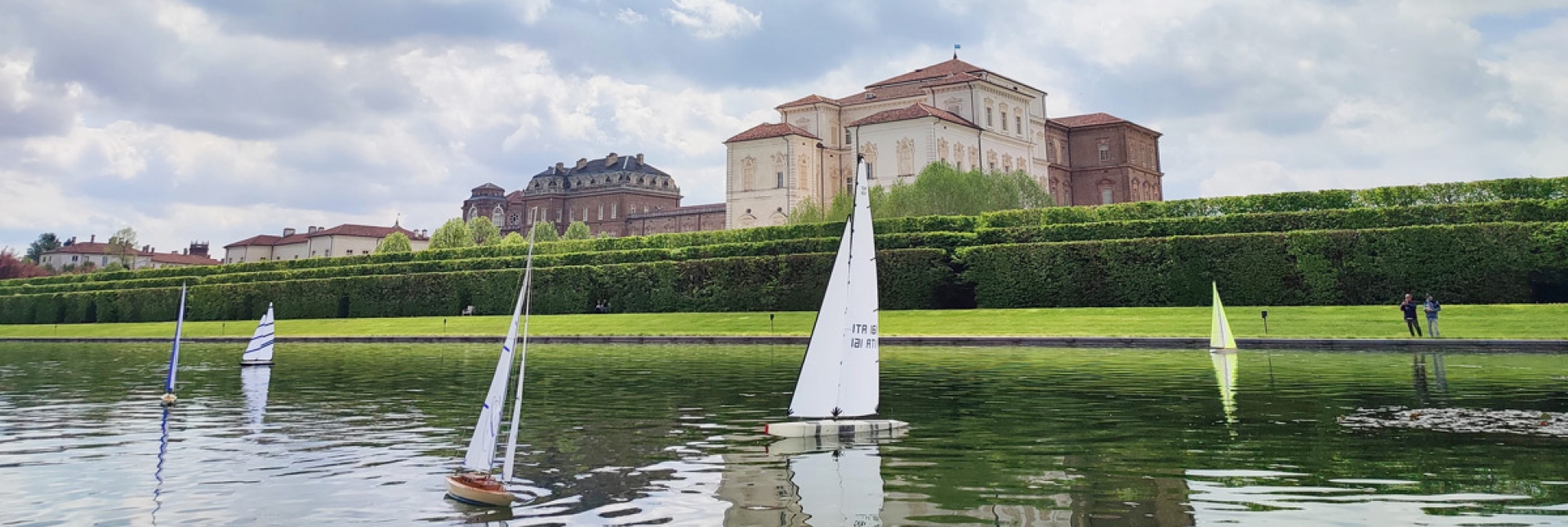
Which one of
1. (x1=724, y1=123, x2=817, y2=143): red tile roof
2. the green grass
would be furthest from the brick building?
the green grass

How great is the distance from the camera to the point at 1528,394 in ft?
65.4

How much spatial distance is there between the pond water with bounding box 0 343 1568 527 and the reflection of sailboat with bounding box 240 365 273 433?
16 cm

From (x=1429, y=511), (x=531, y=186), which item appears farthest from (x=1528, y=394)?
(x=531, y=186)

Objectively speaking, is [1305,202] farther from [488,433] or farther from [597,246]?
[488,433]

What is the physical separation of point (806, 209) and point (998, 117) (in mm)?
31843

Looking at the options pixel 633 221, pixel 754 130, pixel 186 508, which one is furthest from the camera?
pixel 633 221

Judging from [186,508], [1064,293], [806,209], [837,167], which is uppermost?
[837,167]

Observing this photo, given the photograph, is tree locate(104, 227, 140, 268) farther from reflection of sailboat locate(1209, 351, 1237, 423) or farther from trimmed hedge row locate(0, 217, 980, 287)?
reflection of sailboat locate(1209, 351, 1237, 423)

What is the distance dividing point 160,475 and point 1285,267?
47380mm

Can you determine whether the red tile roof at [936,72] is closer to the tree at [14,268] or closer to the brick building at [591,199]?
the brick building at [591,199]

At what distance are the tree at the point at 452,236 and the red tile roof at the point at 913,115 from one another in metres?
Result: 41.4

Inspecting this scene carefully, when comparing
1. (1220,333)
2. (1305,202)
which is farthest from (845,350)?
(1305,202)

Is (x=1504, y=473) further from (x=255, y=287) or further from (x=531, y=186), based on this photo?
(x=531, y=186)

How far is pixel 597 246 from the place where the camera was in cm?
7262
